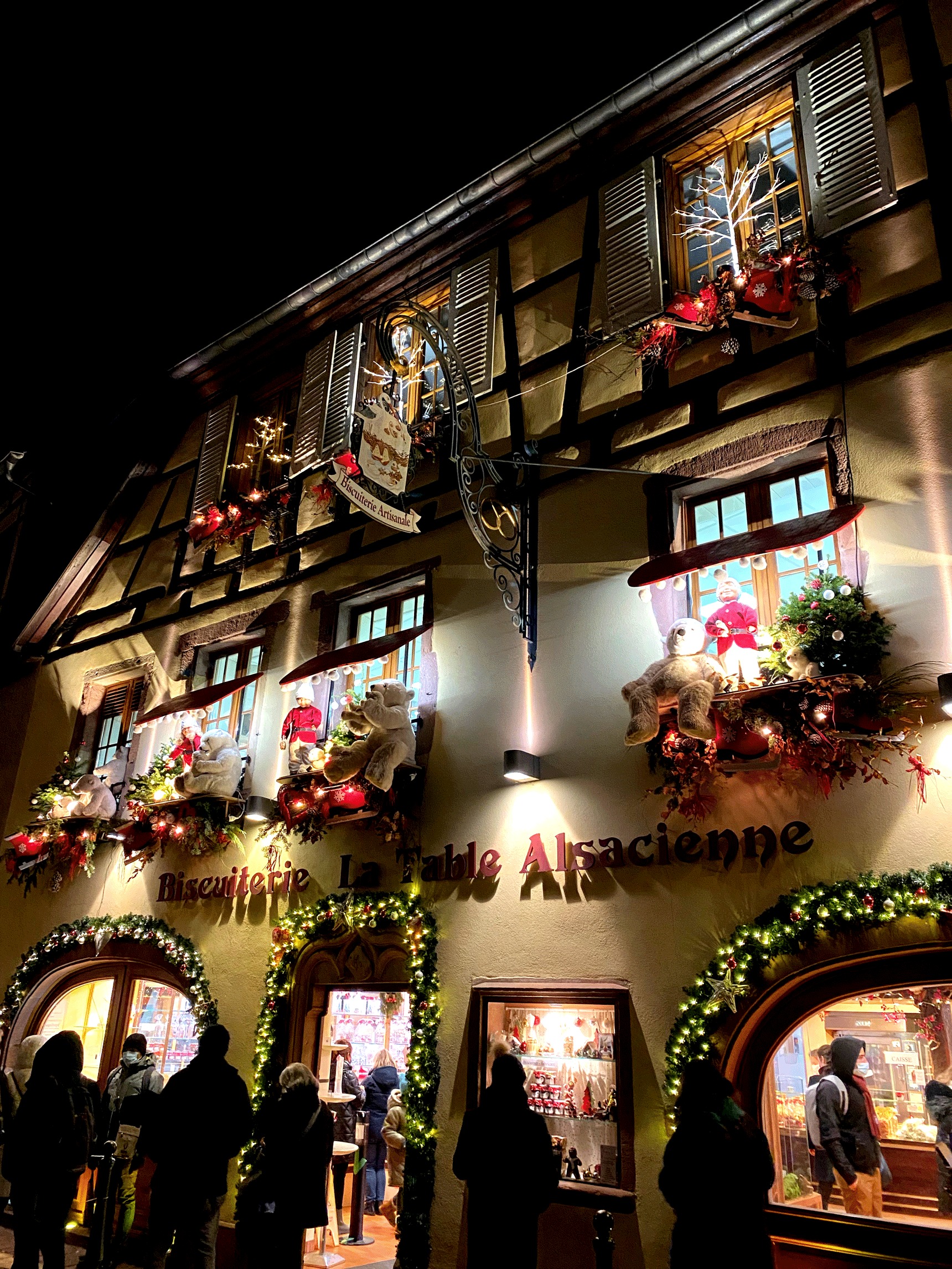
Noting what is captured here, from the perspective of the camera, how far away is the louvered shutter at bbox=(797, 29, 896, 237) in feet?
21.2

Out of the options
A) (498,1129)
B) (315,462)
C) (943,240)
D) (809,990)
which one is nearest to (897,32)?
(943,240)

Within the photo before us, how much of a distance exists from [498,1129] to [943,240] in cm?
613

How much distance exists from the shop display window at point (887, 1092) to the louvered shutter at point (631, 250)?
5.19m

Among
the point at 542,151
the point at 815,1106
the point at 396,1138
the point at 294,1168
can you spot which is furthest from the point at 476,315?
the point at 396,1138

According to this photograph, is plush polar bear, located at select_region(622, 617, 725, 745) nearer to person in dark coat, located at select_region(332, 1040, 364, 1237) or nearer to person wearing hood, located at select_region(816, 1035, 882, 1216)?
person wearing hood, located at select_region(816, 1035, 882, 1216)

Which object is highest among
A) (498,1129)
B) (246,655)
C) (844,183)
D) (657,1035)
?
(844,183)

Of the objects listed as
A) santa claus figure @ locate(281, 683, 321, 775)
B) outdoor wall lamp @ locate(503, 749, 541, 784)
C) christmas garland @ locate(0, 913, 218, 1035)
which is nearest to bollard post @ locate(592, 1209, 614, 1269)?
outdoor wall lamp @ locate(503, 749, 541, 784)

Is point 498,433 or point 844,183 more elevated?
point 844,183

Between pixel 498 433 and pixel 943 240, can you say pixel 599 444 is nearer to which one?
pixel 498 433

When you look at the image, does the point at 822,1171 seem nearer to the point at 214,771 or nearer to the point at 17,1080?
the point at 214,771

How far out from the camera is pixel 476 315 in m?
8.83

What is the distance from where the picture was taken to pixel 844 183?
21.6 feet

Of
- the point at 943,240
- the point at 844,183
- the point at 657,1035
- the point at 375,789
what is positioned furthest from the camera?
the point at 375,789

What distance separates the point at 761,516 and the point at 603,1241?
4569 mm
